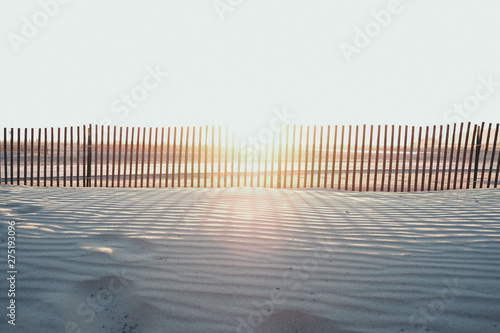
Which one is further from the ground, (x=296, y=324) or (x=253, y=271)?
(x=253, y=271)

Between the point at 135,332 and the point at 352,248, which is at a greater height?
the point at 352,248

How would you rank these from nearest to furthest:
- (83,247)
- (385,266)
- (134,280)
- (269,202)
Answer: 1. (134,280)
2. (385,266)
3. (83,247)
4. (269,202)

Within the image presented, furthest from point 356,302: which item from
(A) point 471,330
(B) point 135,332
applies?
(B) point 135,332

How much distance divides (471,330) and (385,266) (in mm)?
863

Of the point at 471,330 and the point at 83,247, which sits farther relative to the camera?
the point at 83,247

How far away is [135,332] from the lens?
6.80 ft

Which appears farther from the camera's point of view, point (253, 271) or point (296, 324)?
point (253, 271)

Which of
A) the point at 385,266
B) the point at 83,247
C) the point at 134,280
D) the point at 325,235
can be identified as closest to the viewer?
the point at 134,280

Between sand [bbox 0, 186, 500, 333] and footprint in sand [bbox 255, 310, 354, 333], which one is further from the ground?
sand [bbox 0, 186, 500, 333]

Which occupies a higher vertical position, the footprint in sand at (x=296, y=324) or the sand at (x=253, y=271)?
the sand at (x=253, y=271)

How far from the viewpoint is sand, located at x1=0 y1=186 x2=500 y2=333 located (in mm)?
2158

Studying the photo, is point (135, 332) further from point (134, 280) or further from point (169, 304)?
point (134, 280)

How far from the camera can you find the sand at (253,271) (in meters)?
2.16

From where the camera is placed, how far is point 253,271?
108 inches
